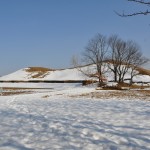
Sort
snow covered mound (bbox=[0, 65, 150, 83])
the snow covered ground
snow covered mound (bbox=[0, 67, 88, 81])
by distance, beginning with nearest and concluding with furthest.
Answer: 1. the snow covered ground
2. snow covered mound (bbox=[0, 65, 150, 83])
3. snow covered mound (bbox=[0, 67, 88, 81])

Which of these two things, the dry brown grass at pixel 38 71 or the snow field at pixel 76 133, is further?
the dry brown grass at pixel 38 71

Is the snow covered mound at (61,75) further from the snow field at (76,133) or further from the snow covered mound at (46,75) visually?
the snow field at (76,133)

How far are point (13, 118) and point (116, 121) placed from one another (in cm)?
385

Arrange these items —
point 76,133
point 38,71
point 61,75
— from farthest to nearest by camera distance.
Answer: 1. point 38,71
2. point 61,75
3. point 76,133

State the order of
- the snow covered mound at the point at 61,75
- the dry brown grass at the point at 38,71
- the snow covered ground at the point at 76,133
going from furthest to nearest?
the dry brown grass at the point at 38,71
the snow covered mound at the point at 61,75
the snow covered ground at the point at 76,133

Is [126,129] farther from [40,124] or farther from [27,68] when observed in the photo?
[27,68]

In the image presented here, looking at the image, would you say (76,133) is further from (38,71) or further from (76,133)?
(38,71)

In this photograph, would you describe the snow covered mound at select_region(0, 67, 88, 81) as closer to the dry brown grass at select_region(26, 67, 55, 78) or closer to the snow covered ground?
the dry brown grass at select_region(26, 67, 55, 78)

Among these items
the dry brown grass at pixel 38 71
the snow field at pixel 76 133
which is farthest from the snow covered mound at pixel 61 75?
the snow field at pixel 76 133

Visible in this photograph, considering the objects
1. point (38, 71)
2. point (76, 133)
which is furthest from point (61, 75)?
point (76, 133)

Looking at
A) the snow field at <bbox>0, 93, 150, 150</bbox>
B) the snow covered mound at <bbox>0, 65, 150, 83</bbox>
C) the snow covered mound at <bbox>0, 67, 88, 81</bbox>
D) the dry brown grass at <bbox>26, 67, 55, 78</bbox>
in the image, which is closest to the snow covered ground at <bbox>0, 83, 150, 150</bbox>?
the snow field at <bbox>0, 93, 150, 150</bbox>

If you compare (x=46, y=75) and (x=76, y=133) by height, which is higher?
(x=46, y=75)

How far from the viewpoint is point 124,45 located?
73938mm

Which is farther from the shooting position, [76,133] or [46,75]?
[46,75]
